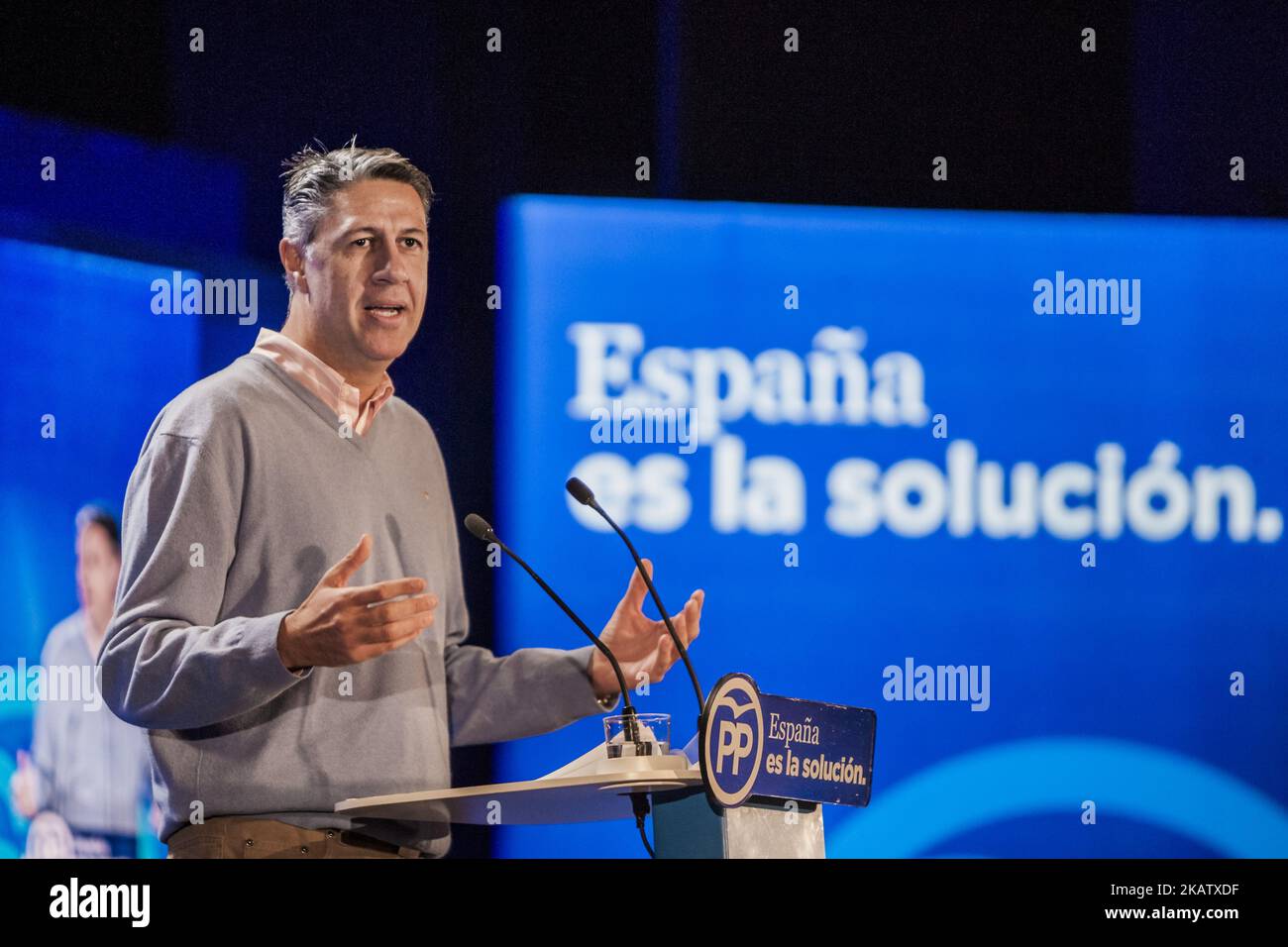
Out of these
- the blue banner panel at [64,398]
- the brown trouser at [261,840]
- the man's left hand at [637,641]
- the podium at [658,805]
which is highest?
the blue banner panel at [64,398]

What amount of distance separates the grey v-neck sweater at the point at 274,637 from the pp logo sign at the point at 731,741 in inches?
37.8

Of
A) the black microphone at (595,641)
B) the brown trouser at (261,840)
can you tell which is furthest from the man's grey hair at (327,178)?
the brown trouser at (261,840)

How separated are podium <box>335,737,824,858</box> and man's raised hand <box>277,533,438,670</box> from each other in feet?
0.97

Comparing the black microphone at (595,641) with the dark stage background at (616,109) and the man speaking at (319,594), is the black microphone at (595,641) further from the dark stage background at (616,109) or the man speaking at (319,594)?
the dark stage background at (616,109)

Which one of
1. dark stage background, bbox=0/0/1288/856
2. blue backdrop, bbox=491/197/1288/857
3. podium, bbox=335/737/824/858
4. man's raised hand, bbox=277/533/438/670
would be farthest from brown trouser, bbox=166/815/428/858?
blue backdrop, bbox=491/197/1288/857

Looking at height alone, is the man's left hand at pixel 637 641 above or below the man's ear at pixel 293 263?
below

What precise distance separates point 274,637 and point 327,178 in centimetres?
148

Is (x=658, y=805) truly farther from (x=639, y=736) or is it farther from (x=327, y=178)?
(x=327, y=178)

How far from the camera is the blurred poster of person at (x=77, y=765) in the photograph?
407 centimetres

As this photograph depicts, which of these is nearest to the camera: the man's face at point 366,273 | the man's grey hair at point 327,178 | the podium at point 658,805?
the podium at point 658,805

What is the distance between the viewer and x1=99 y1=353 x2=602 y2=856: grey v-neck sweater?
11.3 ft
